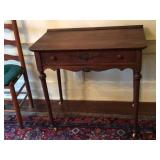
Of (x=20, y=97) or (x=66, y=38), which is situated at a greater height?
(x=66, y=38)

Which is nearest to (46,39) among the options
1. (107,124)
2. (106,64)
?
(106,64)

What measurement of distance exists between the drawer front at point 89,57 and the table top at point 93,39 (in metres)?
0.04

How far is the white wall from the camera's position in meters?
1.82

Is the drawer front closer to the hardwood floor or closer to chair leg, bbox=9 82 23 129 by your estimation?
chair leg, bbox=9 82 23 129

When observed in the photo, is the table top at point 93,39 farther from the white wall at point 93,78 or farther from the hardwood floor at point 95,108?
the hardwood floor at point 95,108

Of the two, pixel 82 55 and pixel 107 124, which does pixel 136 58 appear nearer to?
pixel 82 55

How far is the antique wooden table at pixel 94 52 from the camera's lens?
1.37 m

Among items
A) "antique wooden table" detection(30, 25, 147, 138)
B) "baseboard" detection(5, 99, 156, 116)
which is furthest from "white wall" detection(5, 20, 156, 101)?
"antique wooden table" detection(30, 25, 147, 138)

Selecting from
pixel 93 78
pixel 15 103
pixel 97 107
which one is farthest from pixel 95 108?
pixel 15 103

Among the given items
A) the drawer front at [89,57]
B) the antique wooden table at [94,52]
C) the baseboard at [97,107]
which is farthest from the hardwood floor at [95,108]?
the drawer front at [89,57]

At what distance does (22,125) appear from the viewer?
6.10 feet

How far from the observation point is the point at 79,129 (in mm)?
1801
